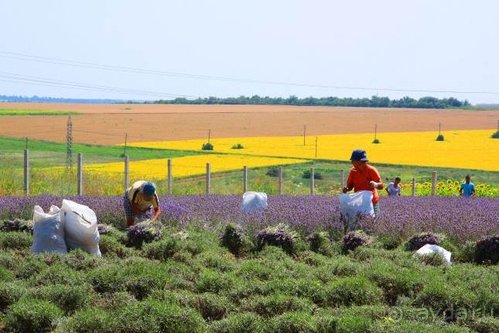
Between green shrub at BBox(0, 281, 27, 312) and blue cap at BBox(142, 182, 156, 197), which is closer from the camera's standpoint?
green shrub at BBox(0, 281, 27, 312)

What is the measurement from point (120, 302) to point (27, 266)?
172cm

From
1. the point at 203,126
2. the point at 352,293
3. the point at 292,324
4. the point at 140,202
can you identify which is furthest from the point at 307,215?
the point at 203,126

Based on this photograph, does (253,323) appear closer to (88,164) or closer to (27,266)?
(27,266)

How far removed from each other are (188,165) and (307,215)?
22903 millimetres

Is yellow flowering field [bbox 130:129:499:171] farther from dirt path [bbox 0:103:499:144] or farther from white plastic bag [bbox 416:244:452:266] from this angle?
white plastic bag [bbox 416:244:452:266]

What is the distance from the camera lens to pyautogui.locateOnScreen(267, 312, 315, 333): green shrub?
7777mm

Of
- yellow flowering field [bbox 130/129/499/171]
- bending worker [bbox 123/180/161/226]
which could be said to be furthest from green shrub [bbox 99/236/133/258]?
yellow flowering field [bbox 130/129/499/171]

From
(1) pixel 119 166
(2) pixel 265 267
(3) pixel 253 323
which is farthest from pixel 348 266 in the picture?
(1) pixel 119 166

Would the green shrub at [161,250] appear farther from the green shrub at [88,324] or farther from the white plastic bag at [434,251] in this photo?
the green shrub at [88,324]

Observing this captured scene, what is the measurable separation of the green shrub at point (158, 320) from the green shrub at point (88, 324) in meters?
0.07

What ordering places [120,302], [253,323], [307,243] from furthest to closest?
[307,243]
[120,302]
[253,323]

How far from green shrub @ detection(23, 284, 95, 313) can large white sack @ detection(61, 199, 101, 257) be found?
2.29m

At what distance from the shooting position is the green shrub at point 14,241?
1158 cm

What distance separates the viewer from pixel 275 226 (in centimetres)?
1230
